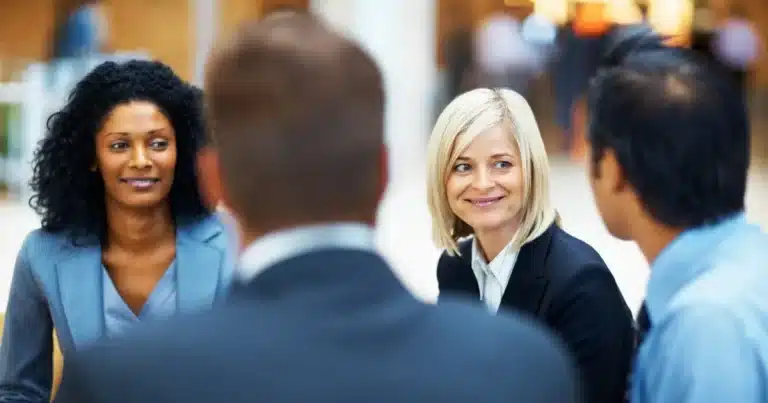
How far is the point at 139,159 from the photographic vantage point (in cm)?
220

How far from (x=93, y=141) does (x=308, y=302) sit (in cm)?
140

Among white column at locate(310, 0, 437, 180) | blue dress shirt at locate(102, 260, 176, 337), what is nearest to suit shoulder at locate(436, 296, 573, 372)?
blue dress shirt at locate(102, 260, 176, 337)

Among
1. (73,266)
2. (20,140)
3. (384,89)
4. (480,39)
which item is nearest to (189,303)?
(73,266)

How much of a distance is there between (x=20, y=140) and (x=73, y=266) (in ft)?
27.4

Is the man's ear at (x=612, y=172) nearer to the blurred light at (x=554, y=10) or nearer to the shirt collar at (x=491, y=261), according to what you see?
the shirt collar at (x=491, y=261)

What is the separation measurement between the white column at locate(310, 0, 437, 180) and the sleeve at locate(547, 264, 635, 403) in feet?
30.7

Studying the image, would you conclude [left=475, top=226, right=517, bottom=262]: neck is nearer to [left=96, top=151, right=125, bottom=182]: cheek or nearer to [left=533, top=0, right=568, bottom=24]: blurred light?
[left=96, top=151, right=125, bottom=182]: cheek

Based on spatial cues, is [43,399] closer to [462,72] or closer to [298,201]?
[298,201]

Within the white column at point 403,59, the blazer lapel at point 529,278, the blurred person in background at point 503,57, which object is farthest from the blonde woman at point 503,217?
the blurred person in background at point 503,57

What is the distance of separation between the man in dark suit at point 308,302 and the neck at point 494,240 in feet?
3.95

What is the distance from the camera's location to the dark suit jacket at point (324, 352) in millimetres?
971

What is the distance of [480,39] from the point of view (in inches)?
562

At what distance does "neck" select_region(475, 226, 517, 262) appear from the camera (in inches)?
90.7

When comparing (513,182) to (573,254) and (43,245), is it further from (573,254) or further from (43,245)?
(43,245)
